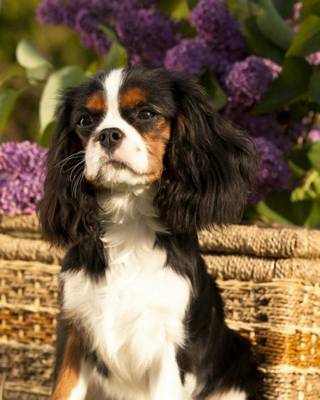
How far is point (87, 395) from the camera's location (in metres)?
3.06

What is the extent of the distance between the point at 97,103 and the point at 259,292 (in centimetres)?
95

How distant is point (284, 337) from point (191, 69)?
125 cm

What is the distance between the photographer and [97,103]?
2.75 meters

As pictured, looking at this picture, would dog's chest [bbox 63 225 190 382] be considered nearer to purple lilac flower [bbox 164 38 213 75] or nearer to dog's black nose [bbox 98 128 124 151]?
dog's black nose [bbox 98 128 124 151]

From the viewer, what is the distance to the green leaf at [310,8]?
3756 mm

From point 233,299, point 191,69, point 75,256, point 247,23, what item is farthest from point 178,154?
point 247,23

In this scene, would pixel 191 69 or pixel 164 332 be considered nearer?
pixel 164 332

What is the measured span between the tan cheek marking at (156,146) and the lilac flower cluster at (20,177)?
3.37 feet

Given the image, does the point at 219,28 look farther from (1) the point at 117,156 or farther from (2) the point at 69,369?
(2) the point at 69,369

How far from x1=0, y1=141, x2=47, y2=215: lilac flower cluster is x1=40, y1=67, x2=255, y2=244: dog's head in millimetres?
689

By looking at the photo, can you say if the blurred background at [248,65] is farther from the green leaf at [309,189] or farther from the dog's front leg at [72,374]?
the dog's front leg at [72,374]

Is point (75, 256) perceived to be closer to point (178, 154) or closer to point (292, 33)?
point (178, 154)


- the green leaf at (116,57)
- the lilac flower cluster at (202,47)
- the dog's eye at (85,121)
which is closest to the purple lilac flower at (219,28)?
the lilac flower cluster at (202,47)

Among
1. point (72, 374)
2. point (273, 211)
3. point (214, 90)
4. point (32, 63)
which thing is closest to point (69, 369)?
point (72, 374)
